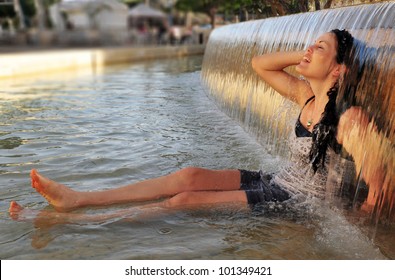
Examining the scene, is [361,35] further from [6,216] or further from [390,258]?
[6,216]

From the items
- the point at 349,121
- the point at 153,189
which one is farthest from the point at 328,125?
the point at 153,189

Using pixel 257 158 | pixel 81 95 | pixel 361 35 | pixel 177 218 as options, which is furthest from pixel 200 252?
pixel 81 95

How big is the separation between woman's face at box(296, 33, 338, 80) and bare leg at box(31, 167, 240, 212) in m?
0.97

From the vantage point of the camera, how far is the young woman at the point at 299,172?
3.74 metres

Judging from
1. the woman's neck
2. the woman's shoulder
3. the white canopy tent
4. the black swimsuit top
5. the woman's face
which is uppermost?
the woman's face

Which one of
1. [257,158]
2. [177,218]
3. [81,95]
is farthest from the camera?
[81,95]

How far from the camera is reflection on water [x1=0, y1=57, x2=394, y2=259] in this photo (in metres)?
3.49

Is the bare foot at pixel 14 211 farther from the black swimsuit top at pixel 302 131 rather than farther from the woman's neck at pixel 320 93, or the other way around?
the woman's neck at pixel 320 93

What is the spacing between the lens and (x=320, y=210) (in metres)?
4.01

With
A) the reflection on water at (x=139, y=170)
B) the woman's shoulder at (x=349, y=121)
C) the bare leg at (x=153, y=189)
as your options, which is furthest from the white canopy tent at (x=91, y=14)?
the woman's shoulder at (x=349, y=121)

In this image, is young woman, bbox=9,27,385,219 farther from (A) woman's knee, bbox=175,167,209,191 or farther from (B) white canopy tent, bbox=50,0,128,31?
(B) white canopy tent, bbox=50,0,128,31

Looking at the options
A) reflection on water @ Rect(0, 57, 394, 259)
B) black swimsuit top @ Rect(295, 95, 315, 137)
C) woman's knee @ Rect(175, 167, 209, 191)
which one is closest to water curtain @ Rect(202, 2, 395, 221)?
reflection on water @ Rect(0, 57, 394, 259)
